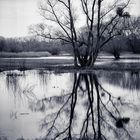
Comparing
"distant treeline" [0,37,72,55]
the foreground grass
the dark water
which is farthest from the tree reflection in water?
"distant treeline" [0,37,72,55]

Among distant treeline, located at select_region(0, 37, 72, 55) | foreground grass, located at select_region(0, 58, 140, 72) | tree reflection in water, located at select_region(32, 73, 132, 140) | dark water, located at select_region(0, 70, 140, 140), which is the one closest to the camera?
→ tree reflection in water, located at select_region(32, 73, 132, 140)

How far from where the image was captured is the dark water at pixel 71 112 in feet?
29.1

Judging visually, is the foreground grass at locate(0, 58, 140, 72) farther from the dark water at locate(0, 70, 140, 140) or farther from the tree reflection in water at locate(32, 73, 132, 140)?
the tree reflection in water at locate(32, 73, 132, 140)

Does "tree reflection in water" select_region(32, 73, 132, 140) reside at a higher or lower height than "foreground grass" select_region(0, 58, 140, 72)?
higher

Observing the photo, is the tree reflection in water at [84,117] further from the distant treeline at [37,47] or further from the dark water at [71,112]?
the distant treeline at [37,47]

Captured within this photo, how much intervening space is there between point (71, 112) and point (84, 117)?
0.91 metres

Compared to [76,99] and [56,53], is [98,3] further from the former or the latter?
[56,53]

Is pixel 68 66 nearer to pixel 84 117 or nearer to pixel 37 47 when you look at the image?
pixel 84 117

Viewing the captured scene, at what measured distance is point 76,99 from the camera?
14.2 meters

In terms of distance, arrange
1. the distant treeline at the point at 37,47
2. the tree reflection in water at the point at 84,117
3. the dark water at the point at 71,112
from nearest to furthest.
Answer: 1. the tree reflection in water at the point at 84,117
2. the dark water at the point at 71,112
3. the distant treeline at the point at 37,47

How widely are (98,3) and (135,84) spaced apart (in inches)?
521

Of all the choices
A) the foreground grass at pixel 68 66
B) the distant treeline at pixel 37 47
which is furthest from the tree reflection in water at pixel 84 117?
the distant treeline at pixel 37 47

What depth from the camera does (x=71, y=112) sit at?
11.5 meters

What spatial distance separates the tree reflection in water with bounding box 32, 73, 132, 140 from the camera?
28.7 ft
